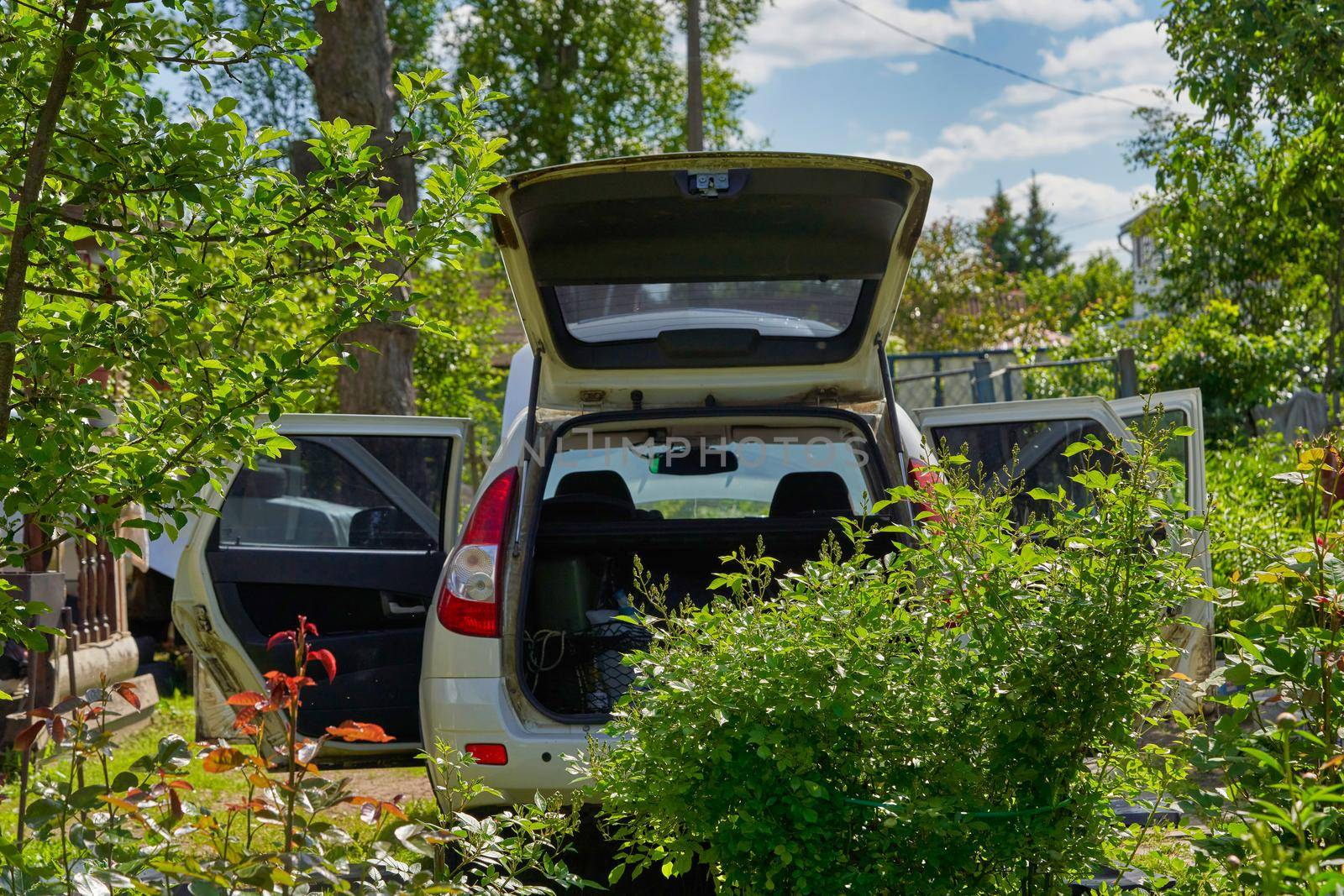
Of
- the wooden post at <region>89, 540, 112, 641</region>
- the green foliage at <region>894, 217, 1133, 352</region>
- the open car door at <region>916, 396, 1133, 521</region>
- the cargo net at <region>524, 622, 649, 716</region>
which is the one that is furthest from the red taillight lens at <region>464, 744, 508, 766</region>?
the green foliage at <region>894, 217, 1133, 352</region>

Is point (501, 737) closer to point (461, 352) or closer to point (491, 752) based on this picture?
point (491, 752)

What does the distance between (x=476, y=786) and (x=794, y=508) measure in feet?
9.92

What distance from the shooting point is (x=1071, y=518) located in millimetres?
2412

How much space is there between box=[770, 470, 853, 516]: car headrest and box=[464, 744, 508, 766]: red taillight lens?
5.94 ft

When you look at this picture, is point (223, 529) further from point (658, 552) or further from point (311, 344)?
point (311, 344)

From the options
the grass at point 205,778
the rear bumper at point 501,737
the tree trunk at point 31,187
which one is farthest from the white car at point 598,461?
the tree trunk at point 31,187

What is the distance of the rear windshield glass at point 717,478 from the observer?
533 cm

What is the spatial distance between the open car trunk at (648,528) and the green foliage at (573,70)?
22.7 m

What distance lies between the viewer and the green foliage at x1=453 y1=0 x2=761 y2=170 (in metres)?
27.7

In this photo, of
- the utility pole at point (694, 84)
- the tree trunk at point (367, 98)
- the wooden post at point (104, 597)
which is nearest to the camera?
the wooden post at point (104, 597)

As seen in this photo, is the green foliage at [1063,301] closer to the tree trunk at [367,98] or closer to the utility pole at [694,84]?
the utility pole at [694,84]

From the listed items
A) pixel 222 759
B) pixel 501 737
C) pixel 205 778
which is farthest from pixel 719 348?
pixel 205 778

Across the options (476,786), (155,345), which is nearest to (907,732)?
(476,786)

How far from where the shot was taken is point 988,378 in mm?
10430
